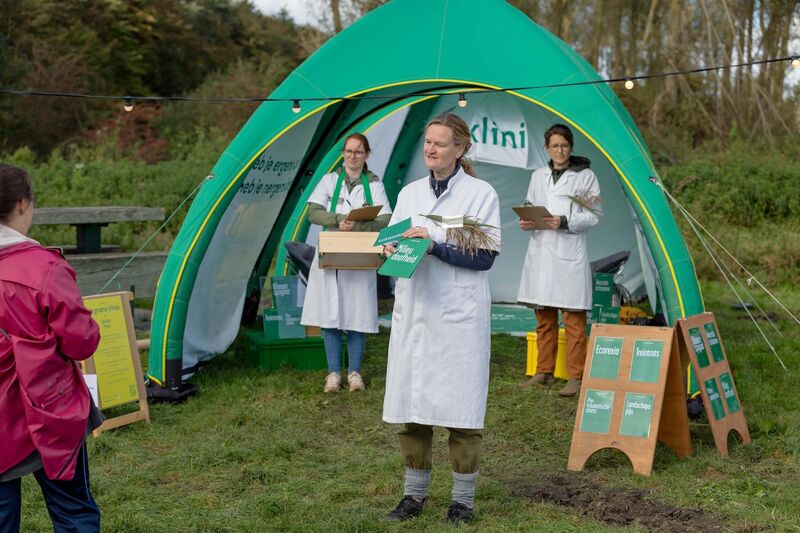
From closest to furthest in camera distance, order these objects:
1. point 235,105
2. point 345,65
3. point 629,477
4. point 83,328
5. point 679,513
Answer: point 83,328, point 679,513, point 629,477, point 345,65, point 235,105

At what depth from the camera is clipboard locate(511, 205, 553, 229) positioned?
20.5 feet

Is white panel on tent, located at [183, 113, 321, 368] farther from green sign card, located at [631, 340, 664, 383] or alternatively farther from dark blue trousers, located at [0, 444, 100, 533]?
dark blue trousers, located at [0, 444, 100, 533]

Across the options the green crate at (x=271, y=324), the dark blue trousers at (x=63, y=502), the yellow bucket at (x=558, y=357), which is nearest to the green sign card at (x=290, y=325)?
the green crate at (x=271, y=324)

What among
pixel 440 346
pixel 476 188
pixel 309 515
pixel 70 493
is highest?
pixel 476 188

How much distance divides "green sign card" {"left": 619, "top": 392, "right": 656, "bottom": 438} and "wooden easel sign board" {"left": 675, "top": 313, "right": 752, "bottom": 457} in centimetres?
33

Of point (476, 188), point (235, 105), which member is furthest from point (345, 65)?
point (235, 105)

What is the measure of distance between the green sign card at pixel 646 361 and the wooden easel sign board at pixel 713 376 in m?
0.18

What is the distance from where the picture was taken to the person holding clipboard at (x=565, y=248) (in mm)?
6387

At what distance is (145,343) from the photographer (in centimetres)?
753

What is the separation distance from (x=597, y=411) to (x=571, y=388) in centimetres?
144

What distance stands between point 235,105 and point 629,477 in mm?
16705

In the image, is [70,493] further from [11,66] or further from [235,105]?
[235,105]

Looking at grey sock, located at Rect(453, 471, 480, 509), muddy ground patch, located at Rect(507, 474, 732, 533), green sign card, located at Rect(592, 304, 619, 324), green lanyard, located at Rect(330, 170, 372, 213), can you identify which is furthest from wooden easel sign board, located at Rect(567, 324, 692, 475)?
green sign card, located at Rect(592, 304, 619, 324)

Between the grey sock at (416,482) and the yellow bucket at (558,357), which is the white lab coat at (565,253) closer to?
the yellow bucket at (558,357)
